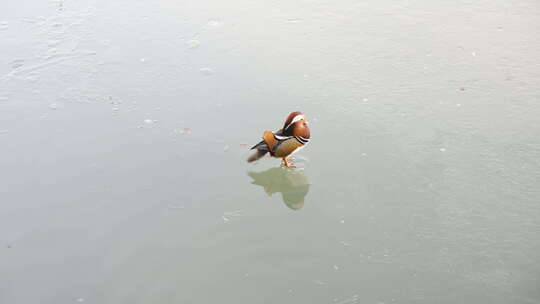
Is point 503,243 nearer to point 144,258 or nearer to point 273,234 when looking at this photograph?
point 273,234

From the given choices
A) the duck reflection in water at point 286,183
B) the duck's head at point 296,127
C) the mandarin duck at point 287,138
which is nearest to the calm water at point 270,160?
the duck reflection in water at point 286,183

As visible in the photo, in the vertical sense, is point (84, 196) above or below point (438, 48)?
below

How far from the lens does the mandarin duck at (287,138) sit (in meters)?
4.12

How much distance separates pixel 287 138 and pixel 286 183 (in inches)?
13.9

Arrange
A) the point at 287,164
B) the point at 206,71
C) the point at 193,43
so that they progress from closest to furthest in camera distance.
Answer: the point at 287,164, the point at 206,71, the point at 193,43

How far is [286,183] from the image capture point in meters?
4.19

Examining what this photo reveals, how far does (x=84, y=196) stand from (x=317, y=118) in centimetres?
198

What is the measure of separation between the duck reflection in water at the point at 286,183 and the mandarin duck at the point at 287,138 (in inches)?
6.1

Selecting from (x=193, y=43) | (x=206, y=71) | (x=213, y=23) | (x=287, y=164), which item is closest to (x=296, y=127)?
(x=287, y=164)

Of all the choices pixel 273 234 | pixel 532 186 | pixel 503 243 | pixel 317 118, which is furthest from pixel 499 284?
pixel 317 118

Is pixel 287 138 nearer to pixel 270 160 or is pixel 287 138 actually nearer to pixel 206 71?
pixel 270 160

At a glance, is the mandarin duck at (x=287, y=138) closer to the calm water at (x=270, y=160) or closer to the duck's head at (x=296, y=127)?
the duck's head at (x=296, y=127)

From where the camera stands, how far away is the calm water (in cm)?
343

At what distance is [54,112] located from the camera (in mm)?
4953
